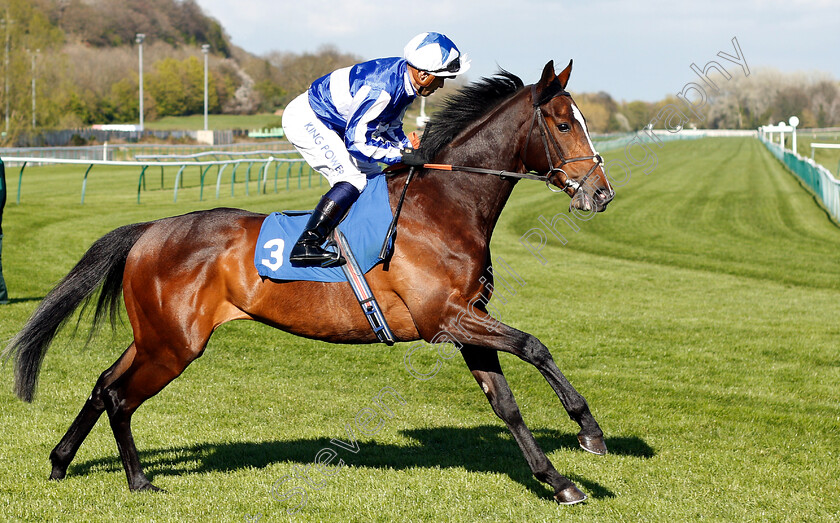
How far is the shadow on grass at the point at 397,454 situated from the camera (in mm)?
4258

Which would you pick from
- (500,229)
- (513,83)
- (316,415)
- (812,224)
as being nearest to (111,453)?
(316,415)

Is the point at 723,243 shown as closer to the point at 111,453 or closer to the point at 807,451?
the point at 807,451

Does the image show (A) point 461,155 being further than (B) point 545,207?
No

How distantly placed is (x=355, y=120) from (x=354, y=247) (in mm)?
582

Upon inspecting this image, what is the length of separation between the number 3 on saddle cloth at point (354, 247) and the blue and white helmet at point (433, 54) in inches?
23.4

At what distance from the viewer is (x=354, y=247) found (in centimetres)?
383

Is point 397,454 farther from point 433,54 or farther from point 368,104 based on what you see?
point 433,54

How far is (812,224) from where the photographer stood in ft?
56.9

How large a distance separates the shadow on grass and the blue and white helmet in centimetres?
200

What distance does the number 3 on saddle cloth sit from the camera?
3.81 metres

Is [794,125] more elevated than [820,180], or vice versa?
[794,125]

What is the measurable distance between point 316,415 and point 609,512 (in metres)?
2.16

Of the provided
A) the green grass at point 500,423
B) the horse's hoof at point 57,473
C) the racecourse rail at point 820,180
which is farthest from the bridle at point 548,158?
the racecourse rail at point 820,180

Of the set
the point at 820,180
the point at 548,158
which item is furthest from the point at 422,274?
the point at 820,180
